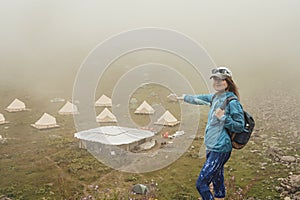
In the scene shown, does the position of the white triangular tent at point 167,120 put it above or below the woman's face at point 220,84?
below

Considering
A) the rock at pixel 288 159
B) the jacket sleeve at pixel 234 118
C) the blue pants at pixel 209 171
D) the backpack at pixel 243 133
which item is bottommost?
the rock at pixel 288 159

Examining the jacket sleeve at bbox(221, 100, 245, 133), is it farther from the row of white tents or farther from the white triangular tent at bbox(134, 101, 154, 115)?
the white triangular tent at bbox(134, 101, 154, 115)

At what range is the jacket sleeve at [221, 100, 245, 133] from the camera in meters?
3.67

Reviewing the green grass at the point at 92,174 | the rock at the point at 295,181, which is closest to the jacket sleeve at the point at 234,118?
the green grass at the point at 92,174

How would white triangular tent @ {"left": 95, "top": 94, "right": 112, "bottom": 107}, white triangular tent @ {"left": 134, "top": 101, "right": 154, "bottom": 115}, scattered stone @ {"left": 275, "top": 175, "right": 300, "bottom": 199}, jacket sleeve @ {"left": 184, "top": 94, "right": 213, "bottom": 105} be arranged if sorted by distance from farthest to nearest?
white triangular tent @ {"left": 95, "top": 94, "right": 112, "bottom": 107} < white triangular tent @ {"left": 134, "top": 101, "right": 154, "bottom": 115} < scattered stone @ {"left": 275, "top": 175, "right": 300, "bottom": 199} < jacket sleeve @ {"left": 184, "top": 94, "right": 213, "bottom": 105}

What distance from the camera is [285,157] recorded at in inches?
375

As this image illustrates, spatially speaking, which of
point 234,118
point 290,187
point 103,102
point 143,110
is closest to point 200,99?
point 234,118

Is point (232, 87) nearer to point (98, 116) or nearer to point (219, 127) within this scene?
point (219, 127)

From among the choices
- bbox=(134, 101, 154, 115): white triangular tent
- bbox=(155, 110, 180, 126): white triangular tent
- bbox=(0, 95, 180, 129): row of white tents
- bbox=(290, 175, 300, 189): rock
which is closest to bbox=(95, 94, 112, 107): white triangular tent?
bbox=(0, 95, 180, 129): row of white tents

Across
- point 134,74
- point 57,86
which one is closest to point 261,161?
point 134,74

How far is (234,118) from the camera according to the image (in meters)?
3.73

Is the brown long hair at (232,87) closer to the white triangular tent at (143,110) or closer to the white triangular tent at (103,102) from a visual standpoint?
the white triangular tent at (143,110)

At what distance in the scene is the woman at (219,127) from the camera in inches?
147

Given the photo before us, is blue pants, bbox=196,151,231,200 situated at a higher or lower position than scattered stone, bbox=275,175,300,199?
higher
